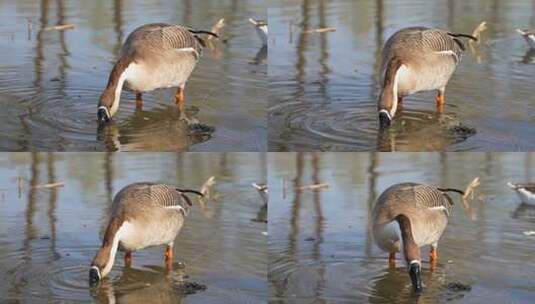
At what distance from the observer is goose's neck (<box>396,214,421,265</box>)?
A: 887 centimetres

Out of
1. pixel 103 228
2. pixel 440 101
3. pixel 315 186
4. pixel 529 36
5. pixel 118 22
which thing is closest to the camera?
pixel 103 228

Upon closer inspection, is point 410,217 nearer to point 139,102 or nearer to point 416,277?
point 416,277

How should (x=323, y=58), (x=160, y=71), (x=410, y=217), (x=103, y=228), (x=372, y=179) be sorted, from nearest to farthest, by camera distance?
(x=410, y=217)
(x=103, y=228)
(x=160, y=71)
(x=372, y=179)
(x=323, y=58)

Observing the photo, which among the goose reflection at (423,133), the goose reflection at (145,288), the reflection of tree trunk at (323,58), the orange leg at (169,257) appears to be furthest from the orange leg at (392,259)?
the reflection of tree trunk at (323,58)

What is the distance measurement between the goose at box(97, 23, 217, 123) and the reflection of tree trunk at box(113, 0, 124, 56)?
58.1 inches

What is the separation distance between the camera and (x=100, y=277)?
884 cm

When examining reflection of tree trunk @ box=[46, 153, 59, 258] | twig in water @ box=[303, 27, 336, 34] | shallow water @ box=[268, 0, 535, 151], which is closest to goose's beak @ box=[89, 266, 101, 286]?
reflection of tree trunk @ box=[46, 153, 59, 258]

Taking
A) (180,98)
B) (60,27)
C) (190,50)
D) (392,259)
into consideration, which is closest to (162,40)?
(190,50)

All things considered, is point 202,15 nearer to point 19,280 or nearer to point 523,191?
point 523,191

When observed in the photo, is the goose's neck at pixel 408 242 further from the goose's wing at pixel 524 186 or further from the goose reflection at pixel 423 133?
the goose's wing at pixel 524 186

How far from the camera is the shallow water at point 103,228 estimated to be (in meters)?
8.84

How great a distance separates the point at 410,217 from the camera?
31.8ft

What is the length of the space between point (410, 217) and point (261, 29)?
3.59m

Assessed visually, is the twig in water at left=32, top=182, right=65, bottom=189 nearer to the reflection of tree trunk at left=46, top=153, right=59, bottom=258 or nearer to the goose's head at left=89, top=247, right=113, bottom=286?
the reflection of tree trunk at left=46, top=153, right=59, bottom=258
